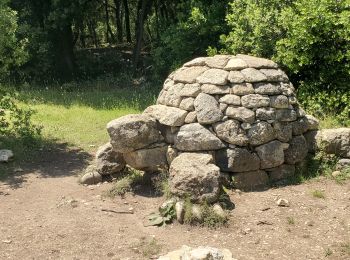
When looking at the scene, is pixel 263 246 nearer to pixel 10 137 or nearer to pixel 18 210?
pixel 18 210

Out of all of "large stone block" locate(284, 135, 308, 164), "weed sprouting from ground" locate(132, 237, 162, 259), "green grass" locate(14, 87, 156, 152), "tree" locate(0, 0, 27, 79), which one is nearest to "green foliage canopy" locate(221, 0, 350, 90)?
"large stone block" locate(284, 135, 308, 164)

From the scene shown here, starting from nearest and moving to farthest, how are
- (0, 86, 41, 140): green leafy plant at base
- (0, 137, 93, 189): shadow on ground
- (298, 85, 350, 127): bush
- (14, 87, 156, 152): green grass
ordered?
(0, 137, 93, 189): shadow on ground → (298, 85, 350, 127): bush → (0, 86, 41, 140): green leafy plant at base → (14, 87, 156, 152): green grass

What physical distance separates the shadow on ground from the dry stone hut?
64.7 inches

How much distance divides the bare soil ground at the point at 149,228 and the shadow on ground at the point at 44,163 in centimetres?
58

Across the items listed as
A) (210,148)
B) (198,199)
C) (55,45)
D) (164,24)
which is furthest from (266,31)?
(55,45)

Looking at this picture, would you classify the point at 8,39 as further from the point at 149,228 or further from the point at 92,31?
the point at 92,31

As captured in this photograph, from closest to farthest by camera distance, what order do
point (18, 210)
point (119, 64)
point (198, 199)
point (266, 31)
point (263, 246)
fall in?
Result: 1. point (263, 246)
2. point (198, 199)
3. point (18, 210)
4. point (266, 31)
5. point (119, 64)

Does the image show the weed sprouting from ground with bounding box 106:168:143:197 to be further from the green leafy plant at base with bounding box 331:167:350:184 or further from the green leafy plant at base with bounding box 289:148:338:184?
the green leafy plant at base with bounding box 331:167:350:184

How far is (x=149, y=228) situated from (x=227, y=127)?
188 centimetres

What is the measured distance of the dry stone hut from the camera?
22.2ft

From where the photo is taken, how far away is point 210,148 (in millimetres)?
6773

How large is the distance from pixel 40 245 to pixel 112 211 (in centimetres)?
117

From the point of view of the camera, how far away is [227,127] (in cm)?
675

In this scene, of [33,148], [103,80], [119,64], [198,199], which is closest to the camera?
[198,199]
